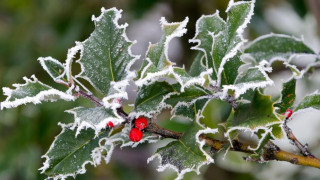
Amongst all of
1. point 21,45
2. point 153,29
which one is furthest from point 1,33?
point 153,29

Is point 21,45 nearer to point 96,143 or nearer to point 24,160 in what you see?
point 24,160

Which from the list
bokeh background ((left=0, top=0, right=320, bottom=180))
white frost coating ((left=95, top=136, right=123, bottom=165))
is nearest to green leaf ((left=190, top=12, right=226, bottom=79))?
white frost coating ((left=95, top=136, right=123, bottom=165))

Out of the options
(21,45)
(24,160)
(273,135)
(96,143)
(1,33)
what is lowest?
(273,135)

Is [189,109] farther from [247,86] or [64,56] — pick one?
[64,56]

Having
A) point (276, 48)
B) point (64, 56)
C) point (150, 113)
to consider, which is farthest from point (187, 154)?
point (64, 56)

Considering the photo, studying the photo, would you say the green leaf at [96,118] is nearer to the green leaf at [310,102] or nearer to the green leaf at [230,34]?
the green leaf at [230,34]

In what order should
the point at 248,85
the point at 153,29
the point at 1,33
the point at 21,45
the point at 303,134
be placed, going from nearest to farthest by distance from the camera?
the point at 248,85 < the point at 21,45 < the point at 1,33 < the point at 303,134 < the point at 153,29
